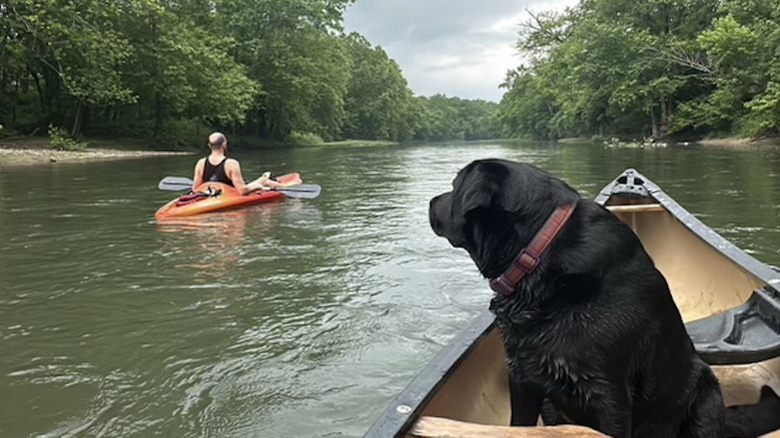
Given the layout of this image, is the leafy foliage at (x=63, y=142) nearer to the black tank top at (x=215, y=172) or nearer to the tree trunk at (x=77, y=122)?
the tree trunk at (x=77, y=122)

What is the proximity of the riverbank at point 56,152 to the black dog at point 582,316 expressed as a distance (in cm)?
2070

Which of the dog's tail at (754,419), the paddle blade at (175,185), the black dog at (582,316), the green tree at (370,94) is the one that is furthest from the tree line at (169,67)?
the green tree at (370,94)

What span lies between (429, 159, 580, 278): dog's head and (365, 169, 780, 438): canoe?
455 millimetres

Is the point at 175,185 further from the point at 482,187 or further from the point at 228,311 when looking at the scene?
the point at 482,187

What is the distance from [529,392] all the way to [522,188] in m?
0.75

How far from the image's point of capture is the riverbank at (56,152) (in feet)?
65.9

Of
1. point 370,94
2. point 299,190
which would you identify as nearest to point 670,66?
point 299,190

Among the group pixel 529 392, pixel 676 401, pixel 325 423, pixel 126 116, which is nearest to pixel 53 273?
pixel 325 423

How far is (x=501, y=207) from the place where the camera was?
6.97ft

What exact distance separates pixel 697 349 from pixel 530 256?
127cm

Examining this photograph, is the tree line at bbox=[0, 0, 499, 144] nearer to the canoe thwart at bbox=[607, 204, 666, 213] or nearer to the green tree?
the canoe thwart at bbox=[607, 204, 666, 213]

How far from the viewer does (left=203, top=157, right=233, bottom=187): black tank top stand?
9586 mm

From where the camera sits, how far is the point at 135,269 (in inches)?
242

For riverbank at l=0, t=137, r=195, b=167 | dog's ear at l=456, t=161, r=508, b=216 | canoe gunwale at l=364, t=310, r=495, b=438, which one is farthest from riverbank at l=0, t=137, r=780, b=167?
dog's ear at l=456, t=161, r=508, b=216
